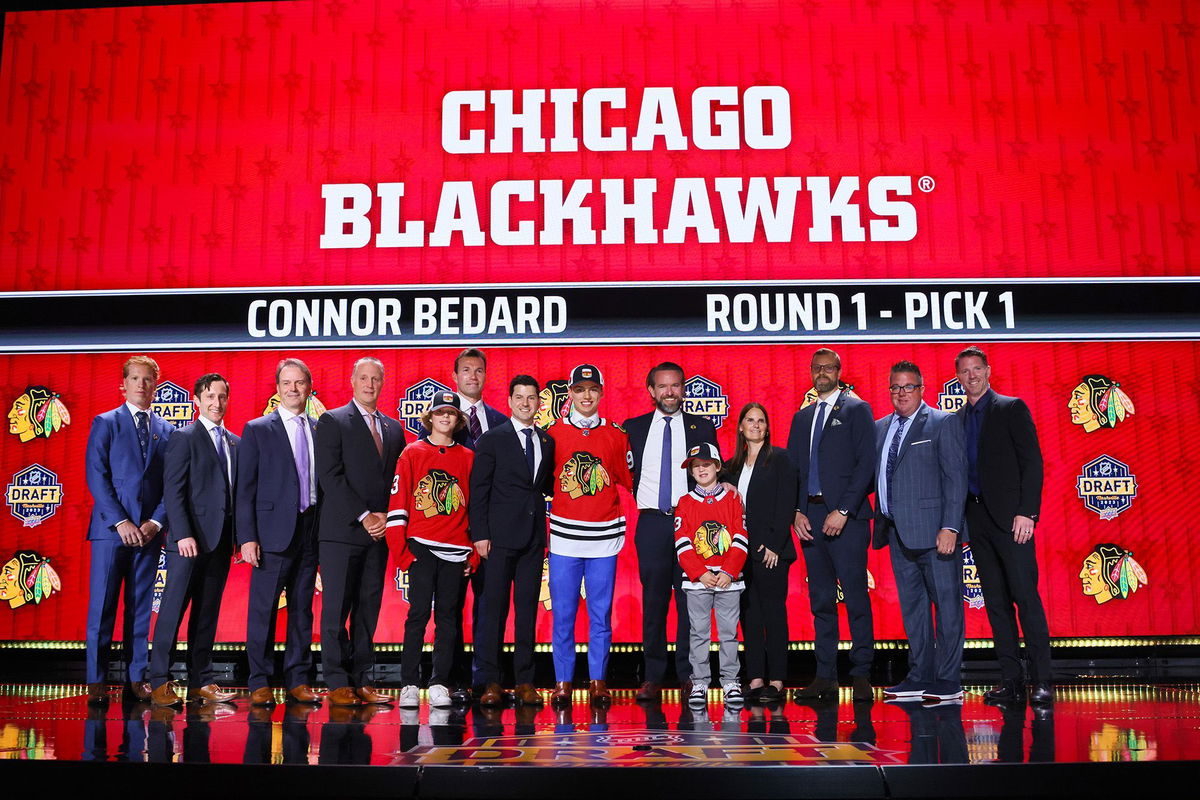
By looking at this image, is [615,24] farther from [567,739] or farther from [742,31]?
[567,739]

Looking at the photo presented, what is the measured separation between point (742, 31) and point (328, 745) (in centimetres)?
502

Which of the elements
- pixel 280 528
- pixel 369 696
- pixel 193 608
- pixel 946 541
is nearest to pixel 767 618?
pixel 946 541

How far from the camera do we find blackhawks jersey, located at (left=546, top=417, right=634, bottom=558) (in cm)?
432

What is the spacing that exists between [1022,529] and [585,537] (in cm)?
194

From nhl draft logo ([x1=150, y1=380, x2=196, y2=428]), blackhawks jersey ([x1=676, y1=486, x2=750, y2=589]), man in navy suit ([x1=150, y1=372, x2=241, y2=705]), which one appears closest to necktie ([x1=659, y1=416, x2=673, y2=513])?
blackhawks jersey ([x1=676, y1=486, x2=750, y2=589])

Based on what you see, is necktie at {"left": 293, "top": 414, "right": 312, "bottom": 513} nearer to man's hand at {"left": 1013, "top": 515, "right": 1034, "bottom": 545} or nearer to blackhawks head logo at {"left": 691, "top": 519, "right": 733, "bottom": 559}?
blackhawks head logo at {"left": 691, "top": 519, "right": 733, "bottom": 559}

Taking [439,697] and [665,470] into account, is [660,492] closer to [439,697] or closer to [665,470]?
[665,470]

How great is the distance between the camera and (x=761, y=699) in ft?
14.4

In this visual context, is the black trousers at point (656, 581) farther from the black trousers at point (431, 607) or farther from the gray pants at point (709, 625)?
the black trousers at point (431, 607)

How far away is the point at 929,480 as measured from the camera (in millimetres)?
4379

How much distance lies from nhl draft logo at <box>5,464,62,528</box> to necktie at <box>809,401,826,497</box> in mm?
4545

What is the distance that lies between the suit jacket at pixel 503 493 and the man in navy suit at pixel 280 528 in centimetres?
82

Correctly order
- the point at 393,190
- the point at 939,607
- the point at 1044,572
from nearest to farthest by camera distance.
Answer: the point at 939,607
the point at 1044,572
the point at 393,190

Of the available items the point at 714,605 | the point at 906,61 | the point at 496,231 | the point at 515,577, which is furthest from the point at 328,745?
the point at 906,61
